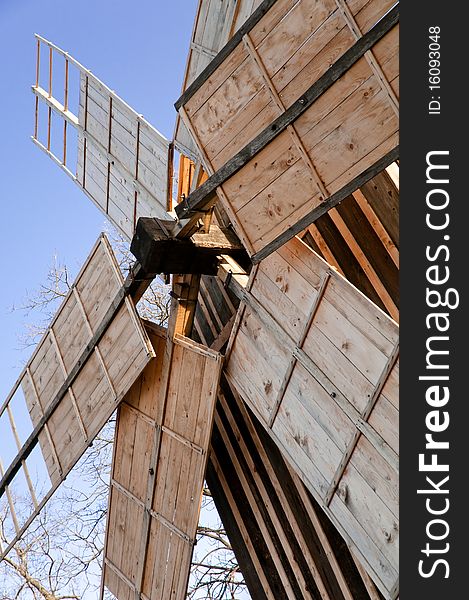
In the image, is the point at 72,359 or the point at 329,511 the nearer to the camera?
the point at 329,511

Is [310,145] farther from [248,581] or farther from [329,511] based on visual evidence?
[248,581]

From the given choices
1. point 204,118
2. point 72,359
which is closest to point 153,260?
point 204,118

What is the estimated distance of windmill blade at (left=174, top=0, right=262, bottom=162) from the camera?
741cm

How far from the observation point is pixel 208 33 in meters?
7.88

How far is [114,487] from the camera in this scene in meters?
8.46

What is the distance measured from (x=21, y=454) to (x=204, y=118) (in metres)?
4.28

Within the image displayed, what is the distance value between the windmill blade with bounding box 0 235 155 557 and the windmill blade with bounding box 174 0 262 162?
3.37 ft

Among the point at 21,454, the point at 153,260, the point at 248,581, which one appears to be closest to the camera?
the point at 153,260

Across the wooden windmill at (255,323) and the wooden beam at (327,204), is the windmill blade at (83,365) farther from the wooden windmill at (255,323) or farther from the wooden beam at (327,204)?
the wooden beam at (327,204)

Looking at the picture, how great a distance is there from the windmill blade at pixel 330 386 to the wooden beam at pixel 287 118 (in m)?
0.53

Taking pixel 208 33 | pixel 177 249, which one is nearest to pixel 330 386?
pixel 177 249

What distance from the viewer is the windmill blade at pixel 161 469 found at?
24.1 feet

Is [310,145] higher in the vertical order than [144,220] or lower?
lower

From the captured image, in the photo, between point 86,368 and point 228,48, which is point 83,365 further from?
point 228,48
